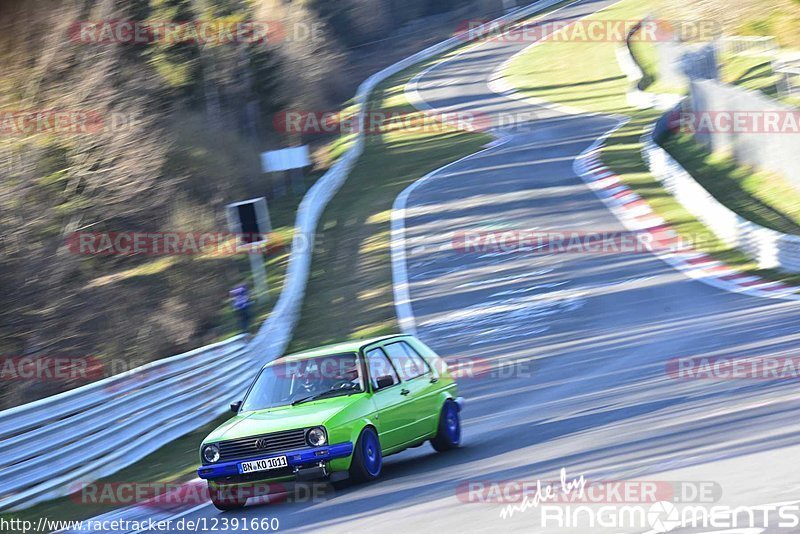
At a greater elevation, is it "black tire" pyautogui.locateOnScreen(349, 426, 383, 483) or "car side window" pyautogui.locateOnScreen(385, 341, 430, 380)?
"car side window" pyautogui.locateOnScreen(385, 341, 430, 380)

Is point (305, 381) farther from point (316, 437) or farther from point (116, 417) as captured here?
point (116, 417)

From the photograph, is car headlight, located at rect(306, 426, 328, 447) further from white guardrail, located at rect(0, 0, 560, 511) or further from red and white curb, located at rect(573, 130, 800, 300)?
red and white curb, located at rect(573, 130, 800, 300)

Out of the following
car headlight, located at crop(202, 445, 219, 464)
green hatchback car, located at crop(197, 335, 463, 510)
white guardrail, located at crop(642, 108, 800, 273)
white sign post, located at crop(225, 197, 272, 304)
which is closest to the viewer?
green hatchback car, located at crop(197, 335, 463, 510)

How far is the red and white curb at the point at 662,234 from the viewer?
62.3 ft

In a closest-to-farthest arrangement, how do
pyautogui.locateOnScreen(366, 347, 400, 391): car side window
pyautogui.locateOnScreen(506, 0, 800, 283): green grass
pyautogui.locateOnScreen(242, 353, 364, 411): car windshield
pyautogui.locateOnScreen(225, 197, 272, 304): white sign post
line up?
pyautogui.locateOnScreen(242, 353, 364, 411): car windshield
pyautogui.locateOnScreen(366, 347, 400, 391): car side window
pyautogui.locateOnScreen(225, 197, 272, 304): white sign post
pyautogui.locateOnScreen(506, 0, 800, 283): green grass

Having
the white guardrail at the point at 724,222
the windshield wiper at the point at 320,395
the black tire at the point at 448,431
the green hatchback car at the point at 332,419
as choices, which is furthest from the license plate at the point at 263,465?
the white guardrail at the point at 724,222

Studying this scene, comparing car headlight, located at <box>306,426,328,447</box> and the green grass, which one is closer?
car headlight, located at <box>306,426,328,447</box>

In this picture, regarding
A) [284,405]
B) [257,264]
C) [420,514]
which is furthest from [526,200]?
[420,514]

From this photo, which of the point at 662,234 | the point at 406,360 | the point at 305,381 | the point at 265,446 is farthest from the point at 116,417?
the point at 662,234

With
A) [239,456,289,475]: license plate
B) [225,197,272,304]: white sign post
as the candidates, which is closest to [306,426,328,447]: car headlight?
[239,456,289,475]: license plate

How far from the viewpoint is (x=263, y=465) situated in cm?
937

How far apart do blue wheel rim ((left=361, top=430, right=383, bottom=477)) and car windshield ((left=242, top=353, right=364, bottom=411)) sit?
0.53 m

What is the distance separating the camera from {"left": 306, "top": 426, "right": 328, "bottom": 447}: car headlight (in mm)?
9258

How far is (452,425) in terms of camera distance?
445 inches
